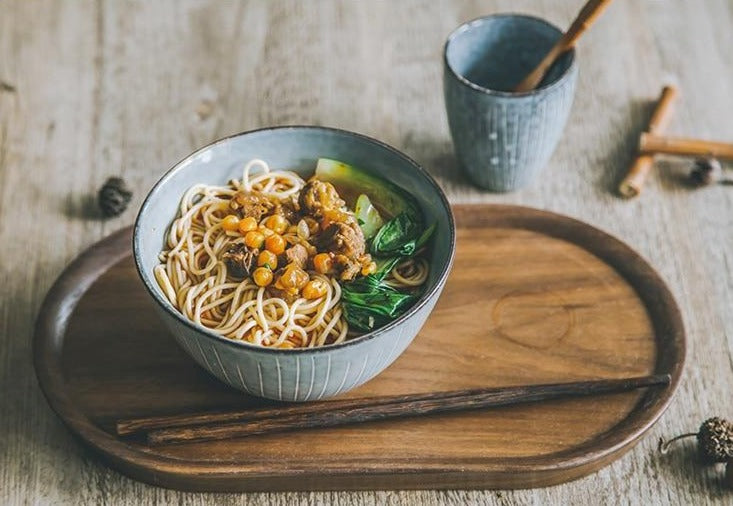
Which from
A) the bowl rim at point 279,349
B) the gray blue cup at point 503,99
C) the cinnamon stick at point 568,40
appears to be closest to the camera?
the bowl rim at point 279,349

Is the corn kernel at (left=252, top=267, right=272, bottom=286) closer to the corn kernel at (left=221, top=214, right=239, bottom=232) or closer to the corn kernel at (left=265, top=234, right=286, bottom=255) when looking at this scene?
the corn kernel at (left=265, top=234, right=286, bottom=255)

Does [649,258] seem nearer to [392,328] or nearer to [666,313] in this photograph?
[666,313]

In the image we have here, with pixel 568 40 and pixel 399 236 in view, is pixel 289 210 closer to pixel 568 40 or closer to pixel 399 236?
pixel 399 236

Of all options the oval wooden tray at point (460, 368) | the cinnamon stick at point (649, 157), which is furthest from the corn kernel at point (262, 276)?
the cinnamon stick at point (649, 157)

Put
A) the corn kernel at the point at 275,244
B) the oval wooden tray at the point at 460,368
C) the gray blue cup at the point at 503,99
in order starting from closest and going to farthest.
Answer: the oval wooden tray at the point at 460,368 → the corn kernel at the point at 275,244 → the gray blue cup at the point at 503,99

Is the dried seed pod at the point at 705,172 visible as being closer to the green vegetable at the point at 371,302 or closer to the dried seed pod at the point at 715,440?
the dried seed pod at the point at 715,440

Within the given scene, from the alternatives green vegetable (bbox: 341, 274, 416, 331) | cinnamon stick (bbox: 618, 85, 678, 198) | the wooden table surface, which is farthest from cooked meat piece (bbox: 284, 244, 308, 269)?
cinnamon stick (bbox: 618, 85, 678, 198)
